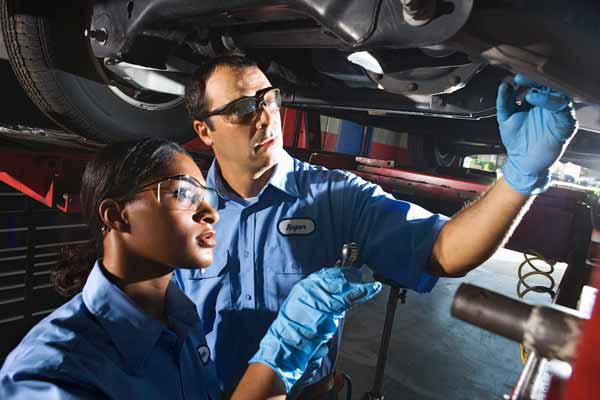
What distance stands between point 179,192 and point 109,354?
38cm

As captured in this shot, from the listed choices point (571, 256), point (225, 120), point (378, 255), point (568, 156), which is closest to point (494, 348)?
point (568, 156)

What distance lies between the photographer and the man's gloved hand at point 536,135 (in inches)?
34.8

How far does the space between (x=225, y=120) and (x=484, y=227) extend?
0.84m

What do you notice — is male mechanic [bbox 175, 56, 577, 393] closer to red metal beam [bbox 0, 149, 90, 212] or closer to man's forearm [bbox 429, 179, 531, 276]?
man's forearm [bbox 429, 179, 531, 276]

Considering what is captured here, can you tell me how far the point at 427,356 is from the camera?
108 inches

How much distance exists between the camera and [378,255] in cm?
121

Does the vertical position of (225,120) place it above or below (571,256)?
above

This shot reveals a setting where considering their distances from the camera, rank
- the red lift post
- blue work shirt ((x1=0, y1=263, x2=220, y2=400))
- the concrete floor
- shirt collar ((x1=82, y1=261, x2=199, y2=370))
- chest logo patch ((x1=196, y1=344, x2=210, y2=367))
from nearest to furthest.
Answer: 1. blue work shirt ((x1=0, y1=263, x2=220, y2=400))
2. shirt collar ((x1=82, y1=261, x2=199, y2=370))
3. chest logo patch ((x1=196, y1=344, x2=210, y2=367))
4. the red lift post
5. the concrete floor

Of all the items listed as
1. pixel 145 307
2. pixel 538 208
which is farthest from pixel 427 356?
pixel 145 307

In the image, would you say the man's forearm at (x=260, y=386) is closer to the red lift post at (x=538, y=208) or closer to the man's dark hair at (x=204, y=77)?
the man's dark hair at (x=204, y=77)

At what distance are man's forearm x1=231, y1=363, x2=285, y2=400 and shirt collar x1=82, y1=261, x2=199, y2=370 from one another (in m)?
0.25

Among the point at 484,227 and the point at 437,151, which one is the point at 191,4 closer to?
the point at 484,227

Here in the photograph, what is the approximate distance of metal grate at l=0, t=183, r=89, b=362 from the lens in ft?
6.91

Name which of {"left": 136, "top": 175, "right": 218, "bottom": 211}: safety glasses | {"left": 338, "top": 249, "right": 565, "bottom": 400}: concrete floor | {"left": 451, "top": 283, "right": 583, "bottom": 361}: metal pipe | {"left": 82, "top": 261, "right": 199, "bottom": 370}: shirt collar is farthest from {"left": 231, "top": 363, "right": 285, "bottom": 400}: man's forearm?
{"left": 338, "top": 249, "right": 565, "bottom": 400}: concrete floor
